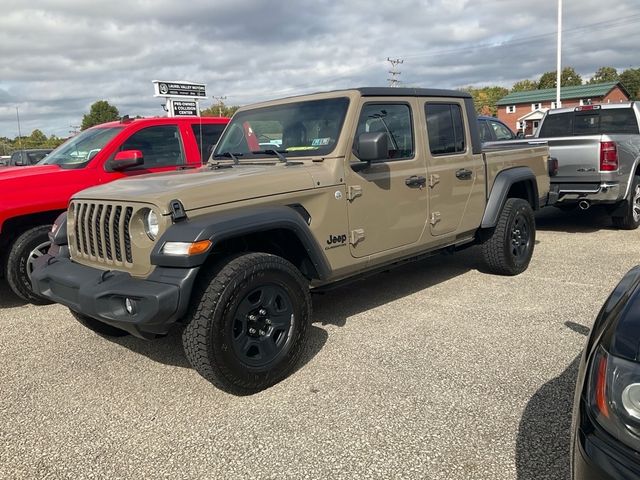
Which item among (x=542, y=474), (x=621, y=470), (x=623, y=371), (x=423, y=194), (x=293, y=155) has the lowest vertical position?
(x=542, y=474)

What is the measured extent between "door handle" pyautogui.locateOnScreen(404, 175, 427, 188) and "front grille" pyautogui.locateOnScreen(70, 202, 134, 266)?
7.17 feet

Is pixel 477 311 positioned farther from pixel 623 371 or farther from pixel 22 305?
pixel 22 305

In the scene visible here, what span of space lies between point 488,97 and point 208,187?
95669 millimetres

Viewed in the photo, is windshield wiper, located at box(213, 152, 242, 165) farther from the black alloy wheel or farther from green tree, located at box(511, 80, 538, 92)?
green tree, located at box(511, 80, 538, 92)

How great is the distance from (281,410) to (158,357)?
1289 millimetres

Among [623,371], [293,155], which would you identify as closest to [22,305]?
[293,155]

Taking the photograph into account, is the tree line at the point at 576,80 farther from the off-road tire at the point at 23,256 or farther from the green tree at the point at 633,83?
the off-road tire at the point at 23,256

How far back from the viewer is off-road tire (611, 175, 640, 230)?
7.71m

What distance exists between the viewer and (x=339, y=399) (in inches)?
124

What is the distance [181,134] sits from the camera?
6.25 m

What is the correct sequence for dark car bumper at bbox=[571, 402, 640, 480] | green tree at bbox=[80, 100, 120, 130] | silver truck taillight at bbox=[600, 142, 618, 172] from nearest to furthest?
dark car bumper at bbox=[571, 402, 640, 480] < silver truck taillight at bbox=[600, 142, 618, 172] < green tree at bbox=[80, 100, 120, 130]

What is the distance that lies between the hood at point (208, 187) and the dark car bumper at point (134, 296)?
42 cm

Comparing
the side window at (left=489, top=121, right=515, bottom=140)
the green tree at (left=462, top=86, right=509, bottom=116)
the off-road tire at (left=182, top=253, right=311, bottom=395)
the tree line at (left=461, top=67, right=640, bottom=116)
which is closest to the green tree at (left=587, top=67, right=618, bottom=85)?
the tree line at (left=461, top=67, right=640, bottom=116)

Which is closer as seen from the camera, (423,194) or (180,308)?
(180,308)
